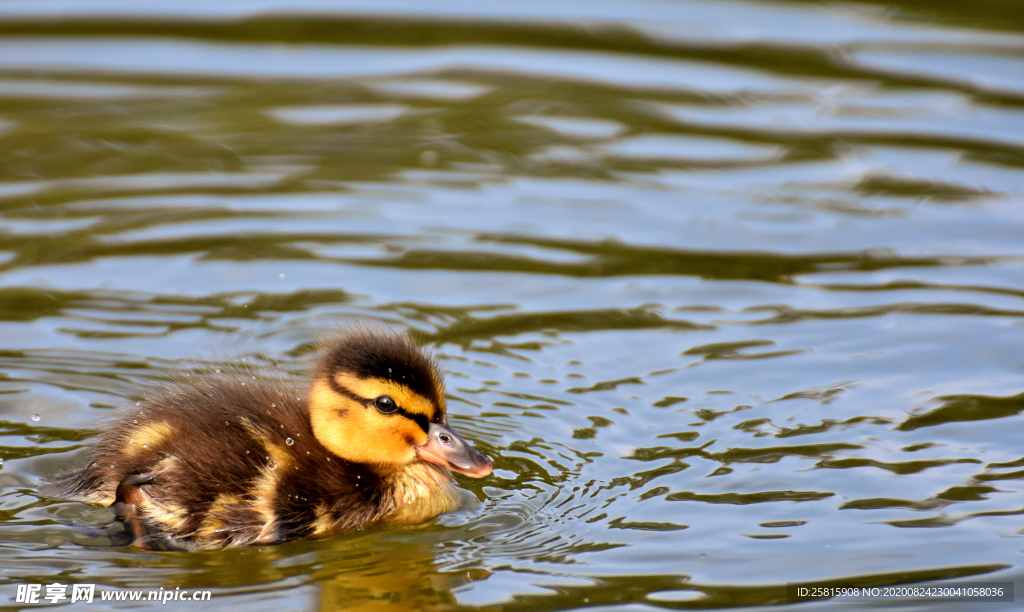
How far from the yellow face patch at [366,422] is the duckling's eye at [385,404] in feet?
0.04

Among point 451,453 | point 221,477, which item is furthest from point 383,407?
point 221,477

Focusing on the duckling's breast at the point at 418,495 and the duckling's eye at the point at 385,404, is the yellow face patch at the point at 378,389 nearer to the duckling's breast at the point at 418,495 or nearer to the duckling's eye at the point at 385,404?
the duckling's eye at the point at 385,404

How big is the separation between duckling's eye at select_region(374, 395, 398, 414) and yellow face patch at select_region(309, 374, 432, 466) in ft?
0.04

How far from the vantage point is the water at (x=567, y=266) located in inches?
165

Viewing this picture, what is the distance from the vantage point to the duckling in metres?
4.18

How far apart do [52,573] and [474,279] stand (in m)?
2.81

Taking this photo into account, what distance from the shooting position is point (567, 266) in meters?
6.51

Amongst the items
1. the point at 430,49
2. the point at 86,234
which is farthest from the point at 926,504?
the point at 430,49

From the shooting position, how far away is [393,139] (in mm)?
7949

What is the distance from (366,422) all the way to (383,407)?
0.07 m

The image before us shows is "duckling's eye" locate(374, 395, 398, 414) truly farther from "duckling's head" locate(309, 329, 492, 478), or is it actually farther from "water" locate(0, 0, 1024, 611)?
"water" locate(0, 0, 1024, 611)

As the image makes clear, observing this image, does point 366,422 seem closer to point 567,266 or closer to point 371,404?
point 371,404

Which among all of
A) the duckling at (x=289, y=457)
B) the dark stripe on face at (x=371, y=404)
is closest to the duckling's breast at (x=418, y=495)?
the duckling at (x=289, y=457)

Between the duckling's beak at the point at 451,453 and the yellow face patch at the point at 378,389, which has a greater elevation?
the yellow face patch at the point at 378,389
